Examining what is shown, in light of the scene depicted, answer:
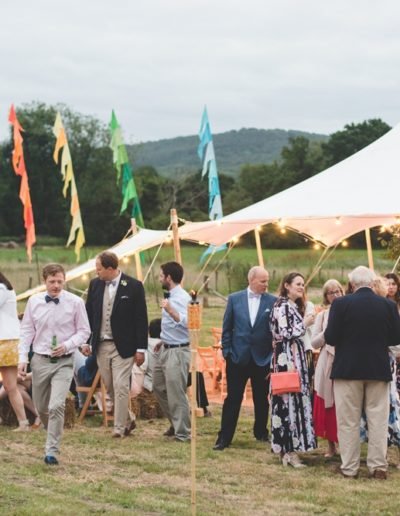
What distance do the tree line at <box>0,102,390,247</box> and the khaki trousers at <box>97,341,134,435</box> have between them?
50.4 metres

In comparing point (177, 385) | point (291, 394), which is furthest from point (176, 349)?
point (291, 394)

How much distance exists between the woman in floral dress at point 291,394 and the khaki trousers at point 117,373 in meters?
1.67

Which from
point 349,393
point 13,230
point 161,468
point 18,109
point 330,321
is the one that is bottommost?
point 161,468

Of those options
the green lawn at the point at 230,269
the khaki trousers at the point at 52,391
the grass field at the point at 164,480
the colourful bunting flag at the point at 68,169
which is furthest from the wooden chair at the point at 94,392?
the green lawn at the point at 230,269

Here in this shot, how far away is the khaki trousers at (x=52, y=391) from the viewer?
8.32 metres

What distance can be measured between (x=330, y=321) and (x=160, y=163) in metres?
147

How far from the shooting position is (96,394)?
11273 millimetres

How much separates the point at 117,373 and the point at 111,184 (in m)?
62.7

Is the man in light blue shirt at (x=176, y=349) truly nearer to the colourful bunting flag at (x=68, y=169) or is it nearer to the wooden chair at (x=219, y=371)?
the wooden chair at (x=219, y=371)

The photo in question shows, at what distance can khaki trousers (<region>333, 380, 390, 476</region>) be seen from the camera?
25.8ft

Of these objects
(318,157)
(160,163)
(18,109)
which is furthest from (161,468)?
(160,163)

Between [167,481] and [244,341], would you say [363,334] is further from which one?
[167,481]

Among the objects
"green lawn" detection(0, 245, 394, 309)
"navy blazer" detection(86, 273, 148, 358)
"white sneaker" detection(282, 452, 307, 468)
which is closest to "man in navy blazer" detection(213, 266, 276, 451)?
"navy blazer" detection(86, 273, 148, 358)

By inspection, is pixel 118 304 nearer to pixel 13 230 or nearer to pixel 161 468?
pixel 161 468
